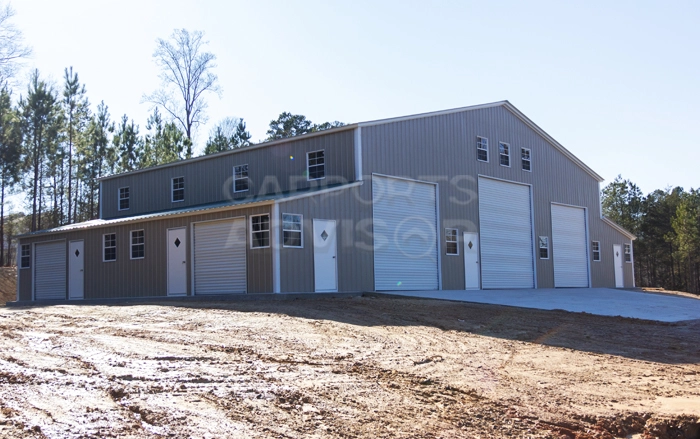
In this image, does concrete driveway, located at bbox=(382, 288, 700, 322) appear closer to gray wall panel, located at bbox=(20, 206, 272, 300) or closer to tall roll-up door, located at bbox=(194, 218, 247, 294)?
gray wall panel, located at bbox=(20, 206, 272, 300)

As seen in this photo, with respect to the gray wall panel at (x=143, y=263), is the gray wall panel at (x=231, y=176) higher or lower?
higher

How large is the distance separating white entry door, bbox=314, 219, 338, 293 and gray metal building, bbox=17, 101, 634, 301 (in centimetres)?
4

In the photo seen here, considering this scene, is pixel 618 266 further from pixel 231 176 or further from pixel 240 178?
pixel 231 176

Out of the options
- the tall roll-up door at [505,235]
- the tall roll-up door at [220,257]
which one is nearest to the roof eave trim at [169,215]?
the tall roll-up door at [220,257]

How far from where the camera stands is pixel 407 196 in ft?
70.8

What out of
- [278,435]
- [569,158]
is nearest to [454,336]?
[278,435]

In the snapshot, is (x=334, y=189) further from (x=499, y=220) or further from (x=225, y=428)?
(x=225, y=428)

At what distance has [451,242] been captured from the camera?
23000 millimetres

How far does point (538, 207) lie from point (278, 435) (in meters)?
23.6

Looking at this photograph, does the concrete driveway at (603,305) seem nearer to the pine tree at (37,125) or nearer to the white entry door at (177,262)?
the white entry door at (177,262)

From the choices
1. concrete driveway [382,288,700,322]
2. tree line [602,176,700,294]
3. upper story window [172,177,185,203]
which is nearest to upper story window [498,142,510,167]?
concrete driveway [382,288,700,322]

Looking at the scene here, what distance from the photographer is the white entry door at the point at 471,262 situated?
23.5 meters

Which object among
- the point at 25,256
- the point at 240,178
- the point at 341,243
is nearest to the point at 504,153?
the point at 341,243

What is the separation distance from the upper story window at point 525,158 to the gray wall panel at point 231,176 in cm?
936
